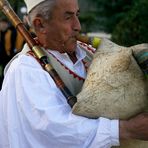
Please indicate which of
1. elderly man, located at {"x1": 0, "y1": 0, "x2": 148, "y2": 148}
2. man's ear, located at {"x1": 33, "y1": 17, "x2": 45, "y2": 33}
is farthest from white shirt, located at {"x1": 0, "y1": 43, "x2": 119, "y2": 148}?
man's ear, located at {"x1": 33, "y1": 17, "x2": 45, "y2": 33}

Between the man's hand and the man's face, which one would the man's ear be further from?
the man's hand

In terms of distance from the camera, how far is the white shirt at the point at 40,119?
2676mm

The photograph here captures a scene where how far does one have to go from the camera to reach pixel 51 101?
2.76 metres

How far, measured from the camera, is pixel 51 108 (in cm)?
274

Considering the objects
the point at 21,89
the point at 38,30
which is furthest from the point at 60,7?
the point at 21,89

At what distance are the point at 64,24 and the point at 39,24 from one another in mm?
159

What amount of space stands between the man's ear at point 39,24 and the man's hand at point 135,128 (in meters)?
0.72

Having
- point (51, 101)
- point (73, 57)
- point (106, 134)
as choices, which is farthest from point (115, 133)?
point (73, 57)

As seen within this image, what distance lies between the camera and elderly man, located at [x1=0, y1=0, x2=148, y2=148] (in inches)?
105

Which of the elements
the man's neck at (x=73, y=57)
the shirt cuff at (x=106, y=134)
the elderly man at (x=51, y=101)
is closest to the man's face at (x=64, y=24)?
the elderly man at (x=51, y=101)

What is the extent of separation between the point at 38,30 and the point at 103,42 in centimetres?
38

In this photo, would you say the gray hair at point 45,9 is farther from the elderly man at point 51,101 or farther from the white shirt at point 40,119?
the white shirt at point 40,119

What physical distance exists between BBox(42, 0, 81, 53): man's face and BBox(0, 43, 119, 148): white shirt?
0.19 meters

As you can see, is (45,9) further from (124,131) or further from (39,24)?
(124,131)
